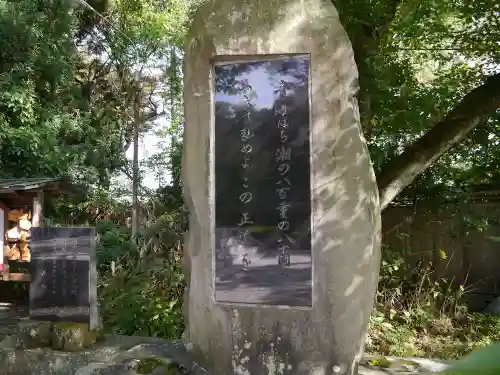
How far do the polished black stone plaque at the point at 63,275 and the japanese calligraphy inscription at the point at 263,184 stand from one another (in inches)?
61.1

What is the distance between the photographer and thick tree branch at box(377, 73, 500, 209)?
5.79 meters

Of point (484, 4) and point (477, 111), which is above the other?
point (484, 4)

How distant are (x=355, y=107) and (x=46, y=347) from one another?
3397mm

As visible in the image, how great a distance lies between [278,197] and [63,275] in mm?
2418

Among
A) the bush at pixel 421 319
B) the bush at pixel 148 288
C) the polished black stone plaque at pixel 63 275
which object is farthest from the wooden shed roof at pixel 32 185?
the bush at pixel 421 319

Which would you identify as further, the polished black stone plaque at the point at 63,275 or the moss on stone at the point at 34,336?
the polished black stone plaque at the point at 63,275

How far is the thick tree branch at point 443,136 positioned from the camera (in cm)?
579

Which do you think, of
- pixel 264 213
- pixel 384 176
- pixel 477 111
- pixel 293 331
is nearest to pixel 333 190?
pixel 264 213

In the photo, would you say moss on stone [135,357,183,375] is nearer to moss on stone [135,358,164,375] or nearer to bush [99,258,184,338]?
moss on stone [135,358,164,375]

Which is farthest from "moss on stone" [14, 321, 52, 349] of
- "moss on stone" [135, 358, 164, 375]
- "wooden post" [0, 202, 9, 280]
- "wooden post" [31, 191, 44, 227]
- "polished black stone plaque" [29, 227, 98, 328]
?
"wooden post" [31, 191, 44, 227]

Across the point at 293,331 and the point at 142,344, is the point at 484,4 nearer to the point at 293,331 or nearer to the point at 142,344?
the point at 293,331

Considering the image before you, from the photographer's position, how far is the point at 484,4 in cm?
614

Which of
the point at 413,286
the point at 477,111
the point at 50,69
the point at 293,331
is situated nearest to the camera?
the point at 293,331

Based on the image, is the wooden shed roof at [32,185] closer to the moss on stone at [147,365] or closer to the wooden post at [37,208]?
the wooden post at [37,208]
